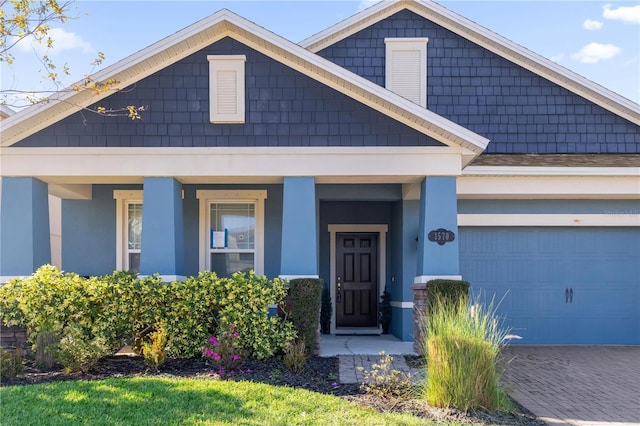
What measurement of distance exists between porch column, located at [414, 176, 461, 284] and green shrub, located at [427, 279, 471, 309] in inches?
15.7

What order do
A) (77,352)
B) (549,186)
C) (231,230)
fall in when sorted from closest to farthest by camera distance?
(77,352), (549,186), (231,230)

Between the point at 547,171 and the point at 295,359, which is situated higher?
the point at 547,171

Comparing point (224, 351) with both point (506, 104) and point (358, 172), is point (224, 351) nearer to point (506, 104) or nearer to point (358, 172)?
point (358, 172)

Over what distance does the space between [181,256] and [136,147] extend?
1.95m

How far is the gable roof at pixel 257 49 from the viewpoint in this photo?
8.86m

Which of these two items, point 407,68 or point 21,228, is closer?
point 21,228

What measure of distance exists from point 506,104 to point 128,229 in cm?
837

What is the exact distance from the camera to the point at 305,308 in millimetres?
8586

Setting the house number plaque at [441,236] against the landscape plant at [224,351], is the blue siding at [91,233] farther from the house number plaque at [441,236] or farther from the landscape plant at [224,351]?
the house number plaque at [441,236]

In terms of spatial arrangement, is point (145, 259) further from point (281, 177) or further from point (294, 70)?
point (294, 70)

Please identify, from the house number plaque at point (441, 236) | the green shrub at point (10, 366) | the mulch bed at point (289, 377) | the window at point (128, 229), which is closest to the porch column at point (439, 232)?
the house number plaque at point (441, 236)

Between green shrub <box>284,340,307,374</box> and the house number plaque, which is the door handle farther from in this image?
green shrub <box>284,340,307,374</box>

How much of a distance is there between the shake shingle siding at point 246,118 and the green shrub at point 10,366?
11.5 ft

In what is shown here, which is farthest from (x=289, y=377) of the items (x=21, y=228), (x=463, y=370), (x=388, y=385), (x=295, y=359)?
(x=21, y=228)
